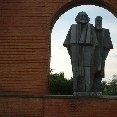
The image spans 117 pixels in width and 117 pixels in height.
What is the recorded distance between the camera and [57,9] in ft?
37.2

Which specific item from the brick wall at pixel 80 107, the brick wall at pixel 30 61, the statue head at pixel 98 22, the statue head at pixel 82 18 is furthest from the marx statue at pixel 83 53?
the brick wall at pixel 30 61

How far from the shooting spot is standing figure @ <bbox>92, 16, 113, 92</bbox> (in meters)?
11.1

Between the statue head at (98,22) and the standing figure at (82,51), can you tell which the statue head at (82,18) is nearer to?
the standing figure at (82,51)

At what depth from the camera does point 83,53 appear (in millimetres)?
11000

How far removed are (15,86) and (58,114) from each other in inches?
56.0

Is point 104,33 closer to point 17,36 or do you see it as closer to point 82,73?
point 82,73

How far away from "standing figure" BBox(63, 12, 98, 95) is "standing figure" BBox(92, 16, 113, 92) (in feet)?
0.61

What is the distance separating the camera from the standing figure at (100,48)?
1113 centimetres

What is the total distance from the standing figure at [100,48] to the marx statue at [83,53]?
29 millimetres

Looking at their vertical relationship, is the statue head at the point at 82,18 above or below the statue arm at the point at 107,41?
above

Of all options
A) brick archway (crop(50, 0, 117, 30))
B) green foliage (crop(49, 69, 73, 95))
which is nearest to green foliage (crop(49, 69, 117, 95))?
green foliage (crop(49, 69, 73, 95))

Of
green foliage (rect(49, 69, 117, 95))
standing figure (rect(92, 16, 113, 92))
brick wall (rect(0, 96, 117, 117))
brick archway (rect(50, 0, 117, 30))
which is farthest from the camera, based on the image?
green foliage (rect(49, 69, 117, 95))

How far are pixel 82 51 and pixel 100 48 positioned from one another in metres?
0.55

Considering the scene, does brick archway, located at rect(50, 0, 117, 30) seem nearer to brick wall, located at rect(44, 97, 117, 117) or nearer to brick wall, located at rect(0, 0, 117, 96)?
brick wall, located at rect(0, 0, 117, 96)
